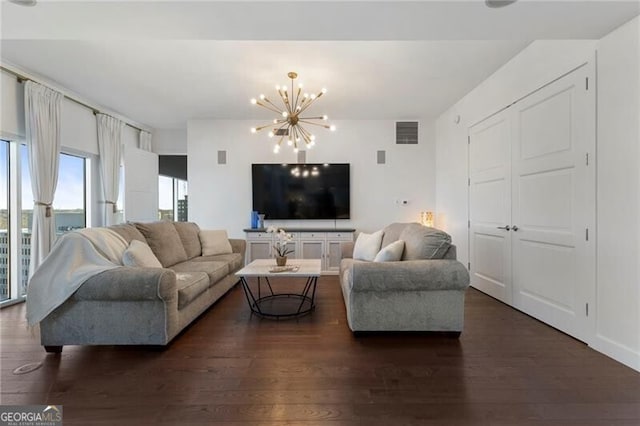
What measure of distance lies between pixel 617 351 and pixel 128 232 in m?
4.35

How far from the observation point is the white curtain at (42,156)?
11.7 feet

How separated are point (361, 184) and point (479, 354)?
11.6 feet

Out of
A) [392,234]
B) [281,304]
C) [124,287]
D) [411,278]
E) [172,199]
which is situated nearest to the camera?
[124,287]

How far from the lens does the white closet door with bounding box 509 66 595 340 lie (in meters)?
2.44

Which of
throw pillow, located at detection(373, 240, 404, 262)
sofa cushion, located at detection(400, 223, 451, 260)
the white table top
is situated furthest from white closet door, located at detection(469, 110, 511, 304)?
the white table top

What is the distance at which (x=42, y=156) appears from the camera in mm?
3672

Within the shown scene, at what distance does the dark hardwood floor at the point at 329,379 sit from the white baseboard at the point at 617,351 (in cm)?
6

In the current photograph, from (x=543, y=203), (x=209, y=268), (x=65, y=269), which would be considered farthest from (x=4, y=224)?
(x=543, y=203)

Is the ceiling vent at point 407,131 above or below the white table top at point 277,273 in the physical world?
above

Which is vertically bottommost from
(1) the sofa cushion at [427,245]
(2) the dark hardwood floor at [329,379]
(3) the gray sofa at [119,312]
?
(2) the dark hardwood floor at [329,379]

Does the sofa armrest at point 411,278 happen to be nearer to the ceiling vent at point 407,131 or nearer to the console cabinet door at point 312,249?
the console cabinet door at point 312,249

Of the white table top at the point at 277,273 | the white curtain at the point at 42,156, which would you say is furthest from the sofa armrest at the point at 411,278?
the white curtain at the point at 42,156

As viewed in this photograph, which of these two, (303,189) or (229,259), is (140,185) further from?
(303,189)

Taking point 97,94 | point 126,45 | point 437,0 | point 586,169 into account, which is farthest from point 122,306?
point 586,169
